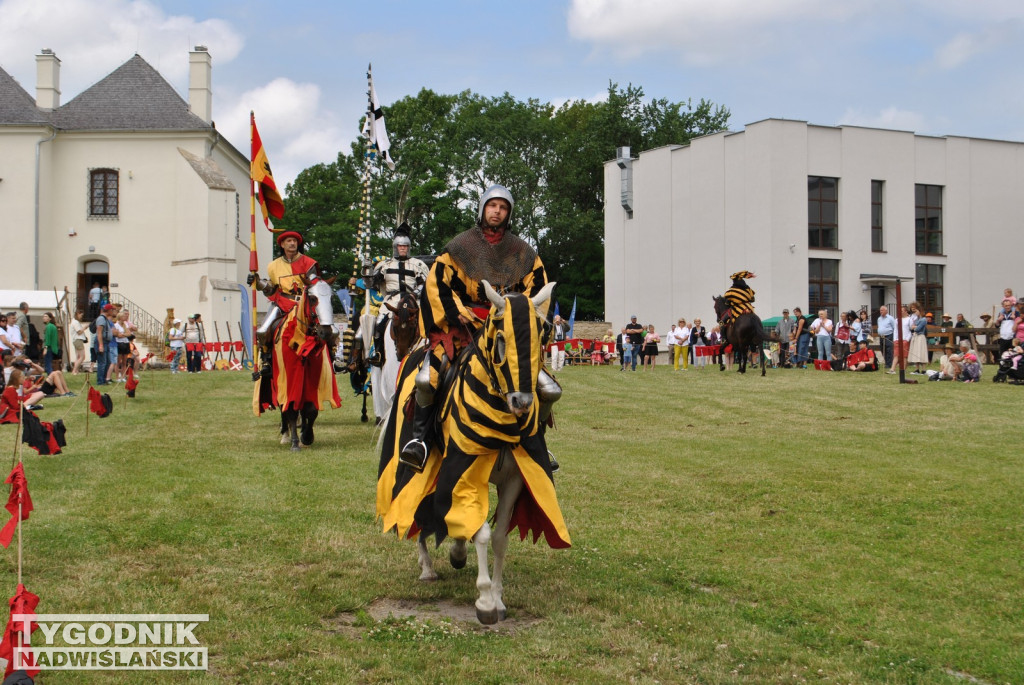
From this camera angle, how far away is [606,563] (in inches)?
283

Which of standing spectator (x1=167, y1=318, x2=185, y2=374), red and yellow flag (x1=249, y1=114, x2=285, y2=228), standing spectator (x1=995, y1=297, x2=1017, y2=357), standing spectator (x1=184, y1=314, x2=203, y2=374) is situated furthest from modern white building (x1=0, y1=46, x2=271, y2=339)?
standing spectator (x1=995, y1=297, x2=1017, y2=357)

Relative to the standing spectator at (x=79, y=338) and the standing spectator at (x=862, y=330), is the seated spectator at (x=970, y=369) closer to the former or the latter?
the standing spectator at (x=862, y=330)

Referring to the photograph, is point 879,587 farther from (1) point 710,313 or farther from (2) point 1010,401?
(1) point 710,313

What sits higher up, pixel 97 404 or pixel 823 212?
pixel 823 212

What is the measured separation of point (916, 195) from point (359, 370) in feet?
116

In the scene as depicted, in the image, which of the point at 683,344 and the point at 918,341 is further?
the point at 683,344

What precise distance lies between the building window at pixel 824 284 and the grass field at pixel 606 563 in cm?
2879

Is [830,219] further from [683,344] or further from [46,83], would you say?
[46,83]

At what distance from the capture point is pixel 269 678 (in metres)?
4.88

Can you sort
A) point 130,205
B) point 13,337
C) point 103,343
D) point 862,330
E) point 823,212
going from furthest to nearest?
point 130,205
point 823,212
point 862,330
point 103,343
point 13,337

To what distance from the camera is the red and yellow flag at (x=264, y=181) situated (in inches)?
528

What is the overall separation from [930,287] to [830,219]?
6.27m

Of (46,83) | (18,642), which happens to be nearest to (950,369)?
(18,642)

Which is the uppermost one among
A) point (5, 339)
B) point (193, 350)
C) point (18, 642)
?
point (5, 339)
